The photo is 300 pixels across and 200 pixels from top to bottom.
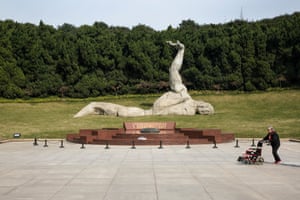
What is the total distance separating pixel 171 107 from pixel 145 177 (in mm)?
24592

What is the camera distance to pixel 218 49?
5544 cm

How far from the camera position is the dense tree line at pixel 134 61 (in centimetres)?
5122

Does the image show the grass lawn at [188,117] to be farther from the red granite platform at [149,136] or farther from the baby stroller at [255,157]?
the baby stroller at [255,157]

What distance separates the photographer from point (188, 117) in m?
33.3

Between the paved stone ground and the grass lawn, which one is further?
the grass lawn

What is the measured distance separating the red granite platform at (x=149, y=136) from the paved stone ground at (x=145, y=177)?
417 centimetres

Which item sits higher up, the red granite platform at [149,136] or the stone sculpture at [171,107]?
the stone sculpture at [171,107]

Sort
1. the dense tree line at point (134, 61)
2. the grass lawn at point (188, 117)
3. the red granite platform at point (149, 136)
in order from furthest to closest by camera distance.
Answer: the dense tree line at point (134, 61) → the grass lawn at point (188, 117) → the red granite platform at point (149, 136)

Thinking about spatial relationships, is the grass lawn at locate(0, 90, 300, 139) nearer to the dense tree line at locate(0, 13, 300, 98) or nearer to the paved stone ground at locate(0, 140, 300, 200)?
the dense tree line at locate(0, 13, 300, 98)

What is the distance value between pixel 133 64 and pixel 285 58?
19523 mm

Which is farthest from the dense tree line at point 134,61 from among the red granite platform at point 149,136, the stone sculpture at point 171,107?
the red granite platform at point 149,136

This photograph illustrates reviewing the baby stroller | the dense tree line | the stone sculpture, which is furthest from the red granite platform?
the dense tree line

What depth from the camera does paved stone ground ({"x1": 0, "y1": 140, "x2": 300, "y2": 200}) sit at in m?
8.71

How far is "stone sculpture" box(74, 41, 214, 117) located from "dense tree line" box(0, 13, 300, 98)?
15.1m
